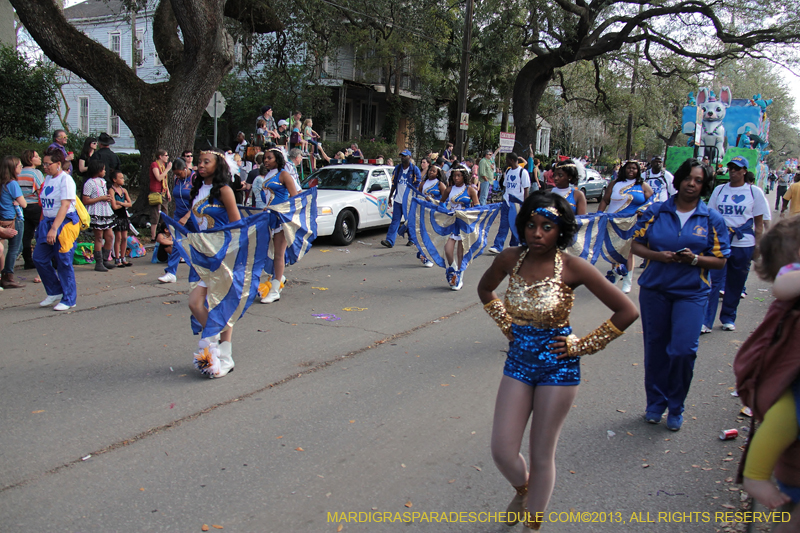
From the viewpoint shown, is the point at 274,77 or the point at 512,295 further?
the point at 274,77

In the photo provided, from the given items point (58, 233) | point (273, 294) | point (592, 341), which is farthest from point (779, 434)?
point (58, 233)

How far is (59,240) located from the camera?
23.9 ft

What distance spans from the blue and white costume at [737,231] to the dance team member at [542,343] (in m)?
4.58

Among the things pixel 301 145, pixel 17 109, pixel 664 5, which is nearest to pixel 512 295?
pixel 301 145

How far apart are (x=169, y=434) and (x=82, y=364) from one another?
1.86 meters

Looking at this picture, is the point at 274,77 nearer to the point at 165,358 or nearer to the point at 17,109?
the point at 17,109

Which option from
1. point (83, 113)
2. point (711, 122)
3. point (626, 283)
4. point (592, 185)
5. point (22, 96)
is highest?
point (83, 113)

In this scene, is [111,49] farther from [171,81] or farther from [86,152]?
[86,152]

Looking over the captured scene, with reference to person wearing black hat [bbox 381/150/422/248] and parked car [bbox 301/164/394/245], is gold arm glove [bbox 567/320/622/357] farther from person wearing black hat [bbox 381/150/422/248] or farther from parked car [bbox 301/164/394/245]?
parked car [bbox 301/164/394/245]

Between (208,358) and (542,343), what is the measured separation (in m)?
3.20

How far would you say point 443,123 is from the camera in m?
39.6

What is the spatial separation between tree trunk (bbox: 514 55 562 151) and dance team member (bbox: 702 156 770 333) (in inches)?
767

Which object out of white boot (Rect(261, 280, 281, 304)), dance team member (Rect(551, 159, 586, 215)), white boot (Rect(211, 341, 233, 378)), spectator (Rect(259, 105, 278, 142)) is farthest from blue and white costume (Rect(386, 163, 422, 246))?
white boot (Rect(211, 341, 233, 378))

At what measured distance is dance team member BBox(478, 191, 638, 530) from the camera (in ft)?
9.55
